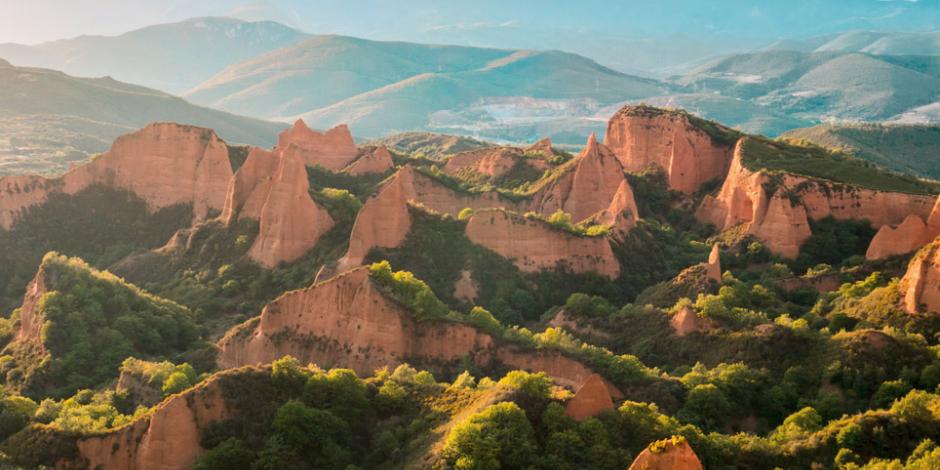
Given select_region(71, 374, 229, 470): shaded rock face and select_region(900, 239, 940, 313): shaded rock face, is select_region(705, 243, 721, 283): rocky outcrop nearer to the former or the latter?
select_region(900, 239, 940, 313): shaded rock face

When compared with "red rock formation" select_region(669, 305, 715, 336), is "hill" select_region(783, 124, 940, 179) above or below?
below

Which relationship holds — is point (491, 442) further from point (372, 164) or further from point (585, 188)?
point (372, 164)

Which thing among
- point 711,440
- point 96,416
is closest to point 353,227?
point 96,416

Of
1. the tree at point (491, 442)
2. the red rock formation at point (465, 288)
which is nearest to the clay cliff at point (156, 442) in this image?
the tree at point (491, 442)

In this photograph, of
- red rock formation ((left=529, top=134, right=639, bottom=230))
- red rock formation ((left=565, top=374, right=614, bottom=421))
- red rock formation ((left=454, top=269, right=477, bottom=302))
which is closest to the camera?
red rock formation ((left=565, top=374, right=614, bottom=421))

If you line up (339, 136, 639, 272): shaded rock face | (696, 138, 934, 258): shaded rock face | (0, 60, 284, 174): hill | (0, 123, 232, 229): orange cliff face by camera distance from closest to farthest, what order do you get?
(696, 138, 934, 258): shaded rock face
(0, 123, 232, 229): orange cliff face
(339, 136, 639, 272): shaded rock face
(0, 60, 284, 174): hill

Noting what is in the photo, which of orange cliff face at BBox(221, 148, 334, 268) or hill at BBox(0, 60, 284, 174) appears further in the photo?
hill at BBox(0, 60, 284, 174)

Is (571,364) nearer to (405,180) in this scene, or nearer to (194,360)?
(194,360)

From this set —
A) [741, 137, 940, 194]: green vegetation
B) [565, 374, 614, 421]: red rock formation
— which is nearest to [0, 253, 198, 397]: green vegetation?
[565, 374, 614, 421]: red rock formation

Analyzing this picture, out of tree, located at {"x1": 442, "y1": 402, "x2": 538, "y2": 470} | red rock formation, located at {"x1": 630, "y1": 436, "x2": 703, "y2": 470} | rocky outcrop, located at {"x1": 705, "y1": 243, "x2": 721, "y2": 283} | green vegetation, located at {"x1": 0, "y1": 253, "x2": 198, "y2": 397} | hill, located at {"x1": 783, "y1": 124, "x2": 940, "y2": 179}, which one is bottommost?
hill, located at {"x1": 783, "y1": 124, "x2": 940, "y2": 179}
